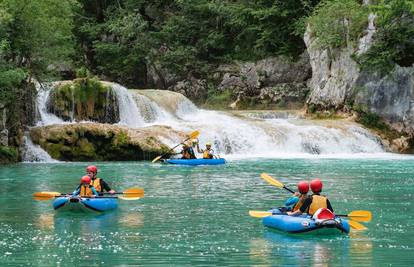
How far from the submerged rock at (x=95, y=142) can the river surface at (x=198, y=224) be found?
5.12 meters

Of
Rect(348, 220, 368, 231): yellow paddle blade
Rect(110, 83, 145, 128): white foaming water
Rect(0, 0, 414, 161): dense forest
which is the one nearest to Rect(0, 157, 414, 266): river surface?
Rect(348, 220, 368, 231): yellow paddle blade

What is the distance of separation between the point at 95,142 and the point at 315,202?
1778cm

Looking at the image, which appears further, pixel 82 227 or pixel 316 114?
pixel 316 114

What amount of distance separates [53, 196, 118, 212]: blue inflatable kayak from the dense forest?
809 inches

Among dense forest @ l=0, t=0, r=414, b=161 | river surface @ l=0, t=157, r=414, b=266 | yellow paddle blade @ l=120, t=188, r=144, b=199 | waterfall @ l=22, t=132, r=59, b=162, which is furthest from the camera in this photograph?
dense forest @ l=0, t=0, r=414, b=161

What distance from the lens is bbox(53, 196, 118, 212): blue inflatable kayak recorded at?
14570 mm

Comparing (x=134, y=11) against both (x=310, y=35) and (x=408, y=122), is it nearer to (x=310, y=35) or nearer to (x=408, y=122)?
(x=310, y=35)

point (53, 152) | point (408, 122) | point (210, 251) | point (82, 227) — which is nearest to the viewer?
point (210, 251)

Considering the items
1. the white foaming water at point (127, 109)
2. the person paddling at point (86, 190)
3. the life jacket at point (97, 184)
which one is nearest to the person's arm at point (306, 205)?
the person paddling at point (86, 190)

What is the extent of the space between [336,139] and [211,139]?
5.36 meters

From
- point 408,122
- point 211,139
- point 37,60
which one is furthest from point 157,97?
point 408,122

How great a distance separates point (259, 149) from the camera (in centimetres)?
3147

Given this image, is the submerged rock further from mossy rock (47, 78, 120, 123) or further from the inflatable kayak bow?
the inflatable kayak bow

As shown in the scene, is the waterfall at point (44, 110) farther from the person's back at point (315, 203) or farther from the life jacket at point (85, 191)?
the person's back at point (315, 203)
